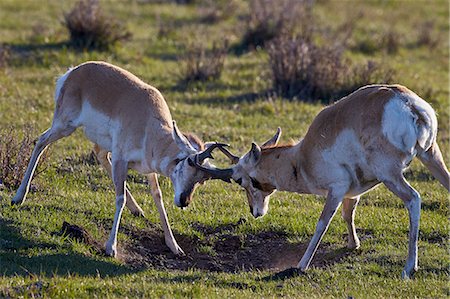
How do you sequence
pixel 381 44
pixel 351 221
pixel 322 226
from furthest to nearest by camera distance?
pixel 381 44 → pixel 351 221 → pixel 322 226

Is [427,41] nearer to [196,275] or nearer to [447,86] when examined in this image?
[447,86]

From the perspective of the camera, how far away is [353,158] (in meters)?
8.68

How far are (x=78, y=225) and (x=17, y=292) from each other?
78.6 inches

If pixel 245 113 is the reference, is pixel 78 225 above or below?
above

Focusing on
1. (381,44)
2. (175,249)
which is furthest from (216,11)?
(175,249)

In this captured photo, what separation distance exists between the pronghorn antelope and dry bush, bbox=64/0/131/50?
28.9ft

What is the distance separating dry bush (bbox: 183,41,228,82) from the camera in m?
16.6

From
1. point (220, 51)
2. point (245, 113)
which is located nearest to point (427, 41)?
point (220, 51)

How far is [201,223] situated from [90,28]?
8.59 m

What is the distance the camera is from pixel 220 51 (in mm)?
16906

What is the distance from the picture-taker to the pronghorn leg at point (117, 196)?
889cm

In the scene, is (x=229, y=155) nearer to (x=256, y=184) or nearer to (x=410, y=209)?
(x=256, y=184)

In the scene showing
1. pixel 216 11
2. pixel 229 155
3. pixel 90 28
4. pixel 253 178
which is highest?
pixel 229 155

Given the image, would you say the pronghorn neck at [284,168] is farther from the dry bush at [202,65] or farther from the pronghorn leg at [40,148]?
the dry bush at [202,65]
